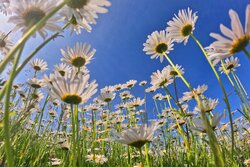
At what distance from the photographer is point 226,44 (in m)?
1.09

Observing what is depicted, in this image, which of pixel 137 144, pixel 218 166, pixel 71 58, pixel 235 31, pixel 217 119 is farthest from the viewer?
pixel 71 58

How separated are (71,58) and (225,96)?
1.27 meters

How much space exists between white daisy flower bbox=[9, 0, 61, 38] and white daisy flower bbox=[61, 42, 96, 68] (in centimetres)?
101

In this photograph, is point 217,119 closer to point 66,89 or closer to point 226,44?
point 226,44

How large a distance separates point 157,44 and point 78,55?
0.87m

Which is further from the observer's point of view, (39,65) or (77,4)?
(39,65)

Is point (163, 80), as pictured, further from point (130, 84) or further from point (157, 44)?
point (130, 84)

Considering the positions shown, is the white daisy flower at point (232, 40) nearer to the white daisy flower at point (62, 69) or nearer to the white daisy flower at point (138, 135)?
the white daisy flower at point (138, 135)

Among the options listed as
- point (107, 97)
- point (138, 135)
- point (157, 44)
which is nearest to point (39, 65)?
point (107, 97)

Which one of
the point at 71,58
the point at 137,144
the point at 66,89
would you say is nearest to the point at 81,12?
the point at 66,89

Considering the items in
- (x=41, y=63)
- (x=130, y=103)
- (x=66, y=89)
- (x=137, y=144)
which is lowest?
(x=137, y=144)

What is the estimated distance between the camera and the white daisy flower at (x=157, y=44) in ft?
8.80

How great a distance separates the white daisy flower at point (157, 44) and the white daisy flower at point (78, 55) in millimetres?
688

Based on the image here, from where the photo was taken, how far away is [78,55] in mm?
2109
